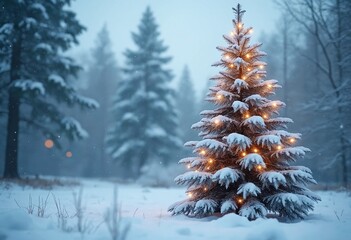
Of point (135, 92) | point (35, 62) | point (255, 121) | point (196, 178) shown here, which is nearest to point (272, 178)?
point (255, 121)

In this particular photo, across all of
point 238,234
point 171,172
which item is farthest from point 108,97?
point 238,234

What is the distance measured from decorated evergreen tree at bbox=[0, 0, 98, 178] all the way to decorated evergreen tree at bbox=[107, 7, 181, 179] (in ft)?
36.3

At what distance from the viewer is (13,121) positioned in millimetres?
13742

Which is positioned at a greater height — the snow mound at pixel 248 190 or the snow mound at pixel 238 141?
the snow mound at pixel 238 141

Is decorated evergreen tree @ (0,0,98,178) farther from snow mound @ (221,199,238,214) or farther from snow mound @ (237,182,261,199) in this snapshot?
snow mound @ (237,182,261,199)

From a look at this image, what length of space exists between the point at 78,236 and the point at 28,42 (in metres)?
13.1

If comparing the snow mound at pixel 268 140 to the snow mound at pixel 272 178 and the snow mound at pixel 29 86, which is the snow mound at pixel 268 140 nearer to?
the snow mound at pixel 272 178

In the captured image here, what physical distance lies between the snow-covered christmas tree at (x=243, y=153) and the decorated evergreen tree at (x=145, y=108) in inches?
779

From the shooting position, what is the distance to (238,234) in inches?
150

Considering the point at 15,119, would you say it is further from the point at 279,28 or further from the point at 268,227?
the point at 279,28

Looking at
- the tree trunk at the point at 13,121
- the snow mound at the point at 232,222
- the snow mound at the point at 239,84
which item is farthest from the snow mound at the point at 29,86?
the snow mound at the point at 232,222

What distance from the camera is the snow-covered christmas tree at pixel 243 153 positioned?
5168 millimetres

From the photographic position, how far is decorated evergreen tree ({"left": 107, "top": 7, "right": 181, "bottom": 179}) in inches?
1036

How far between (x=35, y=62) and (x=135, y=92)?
1357 cm
